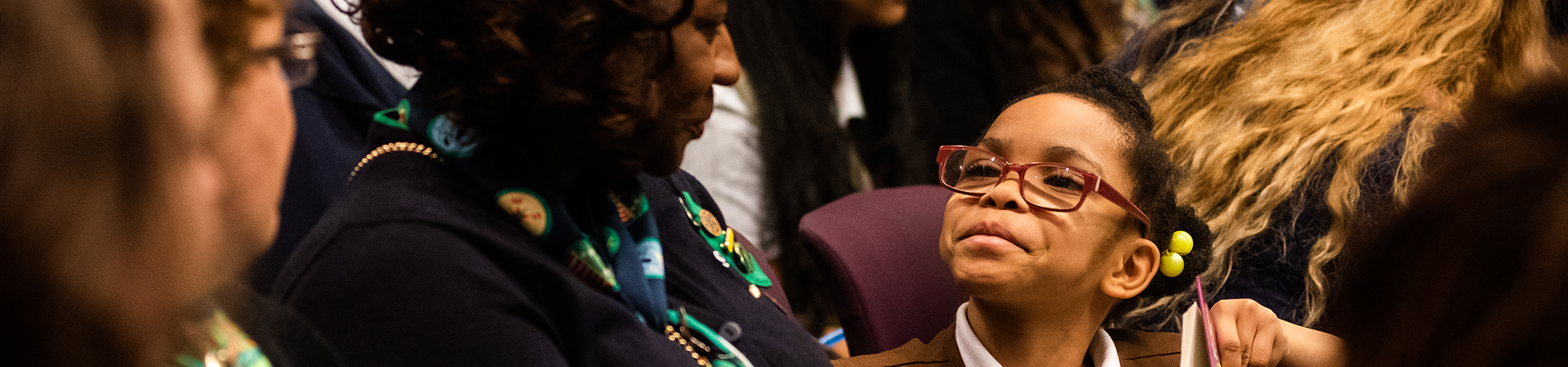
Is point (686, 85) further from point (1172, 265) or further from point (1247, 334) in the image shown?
point (1247, 334)

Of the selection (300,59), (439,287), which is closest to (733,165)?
(439,287)

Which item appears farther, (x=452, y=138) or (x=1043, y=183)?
(x=1043, y=183)

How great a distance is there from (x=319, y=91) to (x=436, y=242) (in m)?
0.63

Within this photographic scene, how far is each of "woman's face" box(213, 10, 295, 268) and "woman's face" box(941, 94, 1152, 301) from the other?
36.1 inches

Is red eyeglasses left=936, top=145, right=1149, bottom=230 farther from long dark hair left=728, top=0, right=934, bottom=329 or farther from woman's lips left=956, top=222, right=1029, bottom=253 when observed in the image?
long dark hair left=728, top=0, right=934, bottom=329

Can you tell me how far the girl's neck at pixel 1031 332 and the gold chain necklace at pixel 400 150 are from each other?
2.75ft

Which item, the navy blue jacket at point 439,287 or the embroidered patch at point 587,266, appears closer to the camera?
the navy blue jacket at point 439,287

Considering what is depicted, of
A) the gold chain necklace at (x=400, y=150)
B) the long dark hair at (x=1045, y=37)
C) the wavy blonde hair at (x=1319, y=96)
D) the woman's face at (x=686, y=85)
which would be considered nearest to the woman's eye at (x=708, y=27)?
the woman's face at (x=686, y=85)

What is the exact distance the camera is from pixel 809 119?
2.65m

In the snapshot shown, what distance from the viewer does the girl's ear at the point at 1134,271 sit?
1532 millimetres

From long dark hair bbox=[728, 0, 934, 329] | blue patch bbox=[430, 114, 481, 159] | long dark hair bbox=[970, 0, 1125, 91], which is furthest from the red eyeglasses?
long dark hair bbox=[970, 0, 1125, 91]

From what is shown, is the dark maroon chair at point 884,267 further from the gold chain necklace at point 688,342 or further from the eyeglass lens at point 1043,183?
the gold chain necklace at point 688,342

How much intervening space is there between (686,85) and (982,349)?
0.69m

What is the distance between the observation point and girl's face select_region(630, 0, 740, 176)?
1.04m
